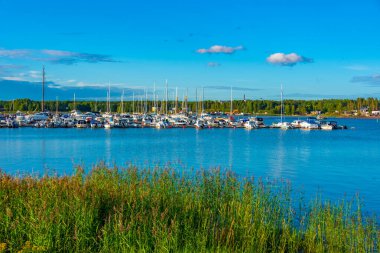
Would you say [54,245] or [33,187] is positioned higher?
[33,187]

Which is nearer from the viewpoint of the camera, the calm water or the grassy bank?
the grassy bank

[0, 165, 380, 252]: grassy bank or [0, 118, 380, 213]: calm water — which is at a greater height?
[0, 165, 380, 252]: grassy bank

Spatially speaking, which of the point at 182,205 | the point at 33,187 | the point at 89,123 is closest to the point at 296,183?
Result: the point at 182,205

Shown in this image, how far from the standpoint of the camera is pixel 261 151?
6538 centimetres

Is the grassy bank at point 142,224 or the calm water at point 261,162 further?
the calm water at point 261,162

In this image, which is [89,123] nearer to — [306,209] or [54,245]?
[306,209]

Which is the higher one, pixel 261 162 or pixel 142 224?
pixel 142 224

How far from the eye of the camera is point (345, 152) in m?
66.6

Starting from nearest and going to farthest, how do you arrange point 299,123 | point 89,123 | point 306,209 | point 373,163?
point 306,209
point 373,163
point 89,123
point 299,123

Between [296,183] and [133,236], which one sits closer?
[133,236]

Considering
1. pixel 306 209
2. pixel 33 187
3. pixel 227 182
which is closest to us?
pixel 33 187

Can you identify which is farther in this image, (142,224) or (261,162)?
(261,162)

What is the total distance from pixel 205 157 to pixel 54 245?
4380cm

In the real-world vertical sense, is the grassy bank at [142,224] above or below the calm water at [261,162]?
above
